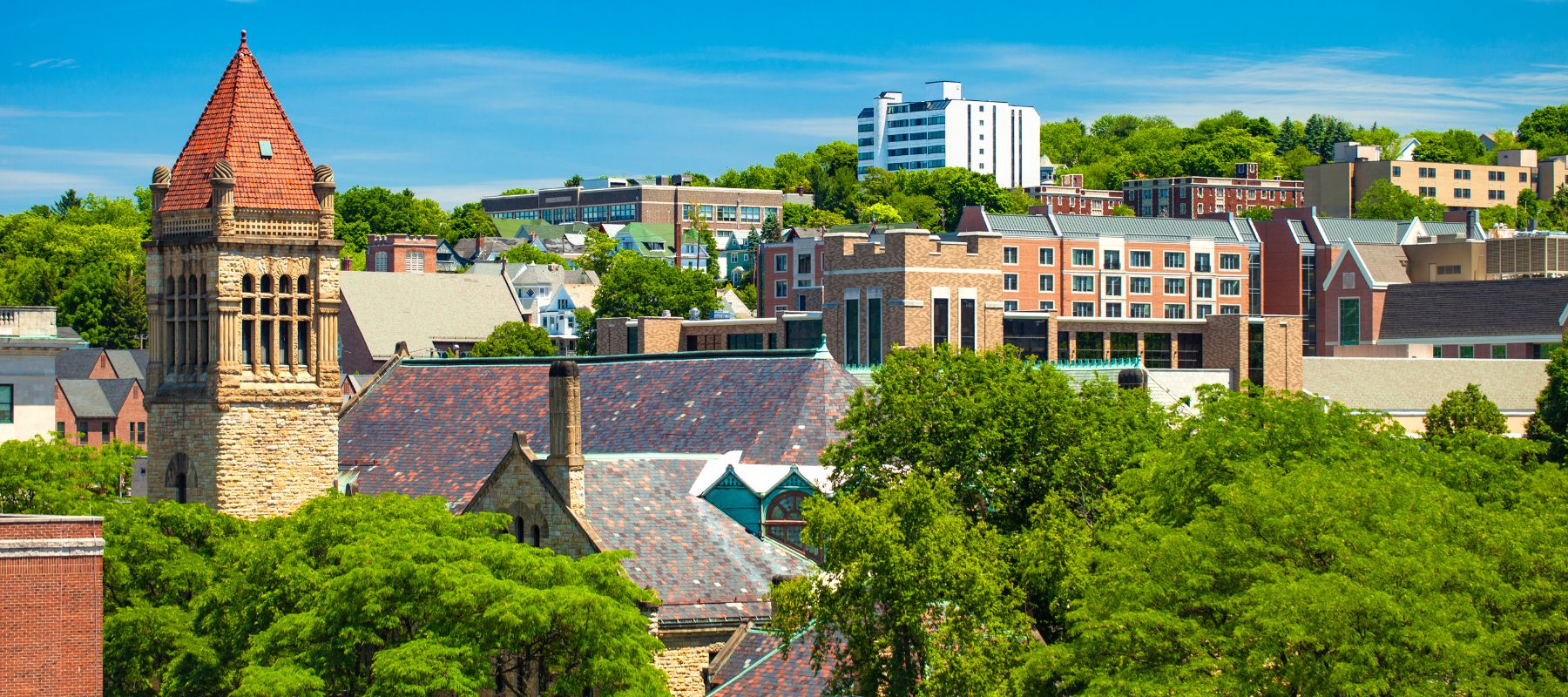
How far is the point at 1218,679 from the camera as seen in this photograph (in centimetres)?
4188

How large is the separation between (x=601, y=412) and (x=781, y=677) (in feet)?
74.6

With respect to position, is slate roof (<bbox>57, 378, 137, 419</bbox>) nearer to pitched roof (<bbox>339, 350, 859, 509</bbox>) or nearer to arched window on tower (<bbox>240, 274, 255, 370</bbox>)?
pitched roof (<bbox>339, 350, 859, 509</bbox>)

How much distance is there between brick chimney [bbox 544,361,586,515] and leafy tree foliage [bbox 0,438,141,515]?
13.3 meters

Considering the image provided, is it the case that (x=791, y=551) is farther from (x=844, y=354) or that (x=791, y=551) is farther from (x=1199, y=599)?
(x=844, y=354)

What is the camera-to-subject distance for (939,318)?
11881cm

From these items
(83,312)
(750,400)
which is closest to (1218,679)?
(750,400)

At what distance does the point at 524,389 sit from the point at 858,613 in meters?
29.1

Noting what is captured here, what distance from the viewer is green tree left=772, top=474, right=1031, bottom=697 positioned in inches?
1855

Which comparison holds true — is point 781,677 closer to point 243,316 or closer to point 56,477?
point 243,316

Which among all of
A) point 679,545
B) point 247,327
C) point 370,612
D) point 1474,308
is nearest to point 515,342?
point 1474,308

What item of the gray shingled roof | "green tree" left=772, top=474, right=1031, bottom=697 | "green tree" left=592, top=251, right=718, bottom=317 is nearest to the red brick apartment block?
"green tree" left=772, top=474, right=1031, bottom=697

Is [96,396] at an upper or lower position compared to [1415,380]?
lower

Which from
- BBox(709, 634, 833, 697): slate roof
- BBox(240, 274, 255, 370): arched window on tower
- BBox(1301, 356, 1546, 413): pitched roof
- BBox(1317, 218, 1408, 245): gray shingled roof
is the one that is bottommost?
BBox(709, 634, 833, 697): slate roof

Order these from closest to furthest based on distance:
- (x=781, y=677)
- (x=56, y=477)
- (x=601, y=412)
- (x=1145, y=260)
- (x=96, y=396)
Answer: (x=781, y=677) < (x=56, y=477) < (x=601, y=412) < (x=96, y=396) < (x=1145, y=260)
